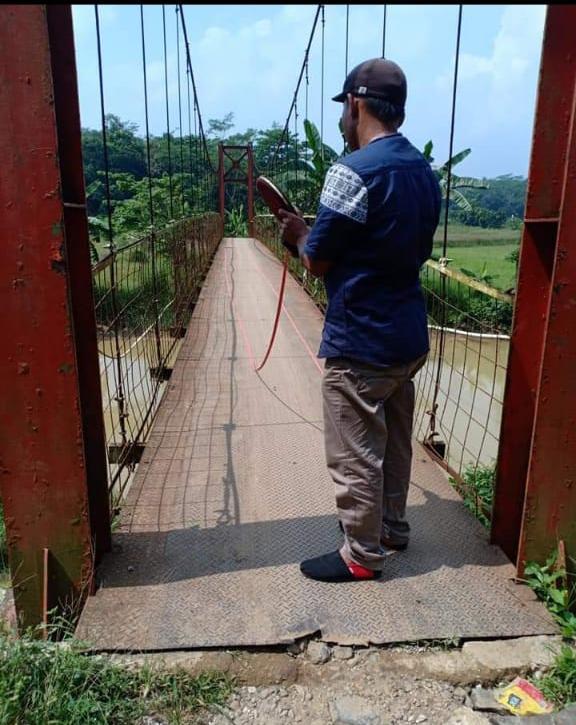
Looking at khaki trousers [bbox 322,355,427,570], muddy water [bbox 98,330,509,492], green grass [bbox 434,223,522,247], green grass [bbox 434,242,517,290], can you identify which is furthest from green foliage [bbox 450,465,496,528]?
green grass [bbox 434,223,522,247]

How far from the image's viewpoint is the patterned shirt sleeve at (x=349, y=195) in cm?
140

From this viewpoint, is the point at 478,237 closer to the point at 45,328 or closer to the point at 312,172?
the point at 312,172

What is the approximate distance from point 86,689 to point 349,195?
1.10m

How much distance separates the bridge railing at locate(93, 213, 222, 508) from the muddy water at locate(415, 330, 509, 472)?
4.40ft

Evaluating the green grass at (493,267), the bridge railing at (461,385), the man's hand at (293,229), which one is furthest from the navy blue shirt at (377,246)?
the green grass at (493,267)

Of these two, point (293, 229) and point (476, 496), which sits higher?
point (293, 229)

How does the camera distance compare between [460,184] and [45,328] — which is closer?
[45,328]

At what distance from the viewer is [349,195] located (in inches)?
55.2

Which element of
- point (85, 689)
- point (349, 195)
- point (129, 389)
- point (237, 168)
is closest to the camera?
point (85, 689)

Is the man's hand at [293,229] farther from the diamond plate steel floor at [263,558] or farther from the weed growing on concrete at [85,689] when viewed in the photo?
the weed growing on concrete at [85,689]

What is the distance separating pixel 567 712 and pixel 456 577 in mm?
457

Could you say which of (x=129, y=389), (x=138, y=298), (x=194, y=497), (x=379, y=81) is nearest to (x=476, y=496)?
(x=194, y=497)

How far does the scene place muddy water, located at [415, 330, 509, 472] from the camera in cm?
384

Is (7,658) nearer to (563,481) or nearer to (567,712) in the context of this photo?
(567,712)
